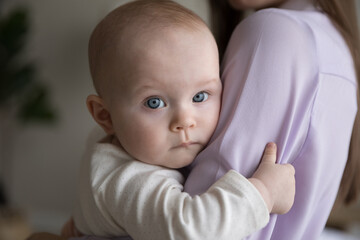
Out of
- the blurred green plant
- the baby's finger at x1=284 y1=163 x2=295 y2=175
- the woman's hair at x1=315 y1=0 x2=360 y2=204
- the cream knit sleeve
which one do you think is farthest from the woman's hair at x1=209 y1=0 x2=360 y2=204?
the blurred green plant

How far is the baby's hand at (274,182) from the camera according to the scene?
87 centimetres

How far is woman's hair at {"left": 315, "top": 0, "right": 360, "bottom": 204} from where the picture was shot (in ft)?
3.49

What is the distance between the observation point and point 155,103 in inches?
35.8

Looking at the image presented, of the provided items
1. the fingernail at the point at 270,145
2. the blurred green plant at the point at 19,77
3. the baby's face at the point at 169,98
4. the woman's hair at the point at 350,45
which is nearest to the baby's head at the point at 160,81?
the baby's face at the point at 169,98

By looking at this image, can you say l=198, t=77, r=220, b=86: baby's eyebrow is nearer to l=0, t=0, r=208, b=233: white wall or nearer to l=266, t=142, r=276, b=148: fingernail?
l=266, t=142, r=276, b=148: fingernail

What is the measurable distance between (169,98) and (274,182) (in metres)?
0.25

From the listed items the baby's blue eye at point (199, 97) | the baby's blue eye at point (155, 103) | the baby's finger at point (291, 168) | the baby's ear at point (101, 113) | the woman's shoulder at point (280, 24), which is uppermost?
the woman's shoulder at point (280, 24)

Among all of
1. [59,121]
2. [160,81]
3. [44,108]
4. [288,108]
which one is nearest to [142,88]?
[160,81]

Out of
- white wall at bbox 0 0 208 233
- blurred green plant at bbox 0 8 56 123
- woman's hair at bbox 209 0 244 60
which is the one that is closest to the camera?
woman's hair at bbox 209 0 244 60

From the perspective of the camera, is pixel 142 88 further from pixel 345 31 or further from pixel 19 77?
pixel 19 77

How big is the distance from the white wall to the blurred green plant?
233 millimetres

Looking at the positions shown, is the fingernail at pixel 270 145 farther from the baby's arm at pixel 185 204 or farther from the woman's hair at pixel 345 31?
the woman's hair at pixel 345 31

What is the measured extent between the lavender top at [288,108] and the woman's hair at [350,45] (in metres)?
0.06

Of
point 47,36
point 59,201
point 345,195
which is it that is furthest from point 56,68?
point 345,195
